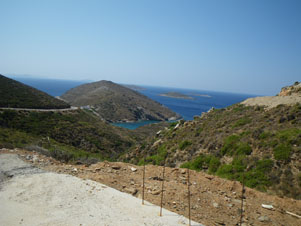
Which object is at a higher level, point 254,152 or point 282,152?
point 282,152

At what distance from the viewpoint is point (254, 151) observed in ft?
33.6

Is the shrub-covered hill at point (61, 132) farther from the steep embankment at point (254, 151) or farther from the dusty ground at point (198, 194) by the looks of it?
the dusty ground at point (198, 194)

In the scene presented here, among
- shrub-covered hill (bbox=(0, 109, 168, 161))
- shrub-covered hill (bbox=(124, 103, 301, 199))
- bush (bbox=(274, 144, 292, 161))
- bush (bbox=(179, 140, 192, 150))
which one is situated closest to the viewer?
shrub-covered hill (bbox=(124, 103, 301, 199))

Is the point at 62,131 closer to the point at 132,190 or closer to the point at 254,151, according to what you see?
the point at 132,190

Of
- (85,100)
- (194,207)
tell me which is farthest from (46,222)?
(85,100)

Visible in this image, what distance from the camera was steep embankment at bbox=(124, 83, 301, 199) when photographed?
26.3 feet

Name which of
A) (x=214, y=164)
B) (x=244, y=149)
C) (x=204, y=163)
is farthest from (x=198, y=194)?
(x=244, y=149)

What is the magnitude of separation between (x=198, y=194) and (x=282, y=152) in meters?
5.05

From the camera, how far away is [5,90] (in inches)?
1768

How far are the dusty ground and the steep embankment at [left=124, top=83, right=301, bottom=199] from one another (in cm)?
100

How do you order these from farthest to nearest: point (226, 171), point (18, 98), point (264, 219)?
point (18, 98) → point (226, 171) → point (264, 219)

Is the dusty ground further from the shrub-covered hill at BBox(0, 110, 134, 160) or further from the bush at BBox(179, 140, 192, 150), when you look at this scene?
the shrub-covered hill at BBox(0, 110, 134, 160)

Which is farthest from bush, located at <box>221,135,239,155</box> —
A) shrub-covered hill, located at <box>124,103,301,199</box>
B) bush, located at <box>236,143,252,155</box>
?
bush, located at <box>236,143,252,155</box>

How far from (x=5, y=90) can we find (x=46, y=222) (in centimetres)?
5191
